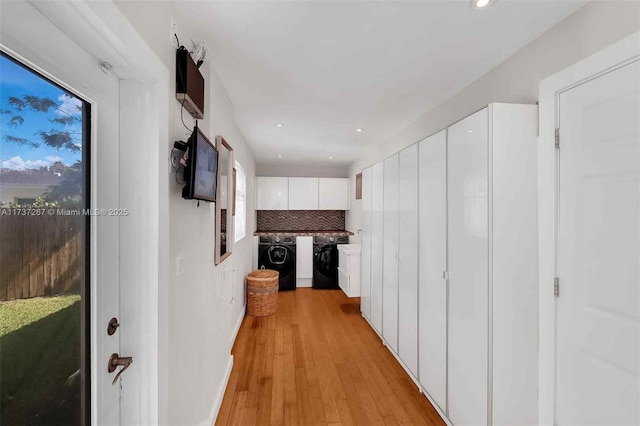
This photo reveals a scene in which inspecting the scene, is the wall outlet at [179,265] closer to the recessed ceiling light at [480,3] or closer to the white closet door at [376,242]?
the recessed ceiling light at [480,3]

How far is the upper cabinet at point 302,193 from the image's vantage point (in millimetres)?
5566

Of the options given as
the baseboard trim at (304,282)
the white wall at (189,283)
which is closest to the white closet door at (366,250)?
the baseboard trim at (304,282)

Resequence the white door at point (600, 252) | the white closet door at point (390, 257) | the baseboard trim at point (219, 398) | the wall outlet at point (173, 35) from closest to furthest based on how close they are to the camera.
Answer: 1. the white door at point (600, 252)
2. the wall outlet at point (173, 35)
3. the baseboard trim at point (219, 398)
4. the white closet door at point (390, 257)

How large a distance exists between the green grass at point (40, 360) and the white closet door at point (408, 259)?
2137mm

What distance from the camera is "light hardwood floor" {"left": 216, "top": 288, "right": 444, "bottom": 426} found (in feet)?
6.53

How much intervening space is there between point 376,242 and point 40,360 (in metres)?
2.90

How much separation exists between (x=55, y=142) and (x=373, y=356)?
296 centimetres

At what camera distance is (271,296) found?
3.89 metres

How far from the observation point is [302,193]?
18.7 ft

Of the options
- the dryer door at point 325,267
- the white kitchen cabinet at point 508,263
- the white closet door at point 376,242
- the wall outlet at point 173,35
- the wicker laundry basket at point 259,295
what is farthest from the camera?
the dryer door at point 325,267

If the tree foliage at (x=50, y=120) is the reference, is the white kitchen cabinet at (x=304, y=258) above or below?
below

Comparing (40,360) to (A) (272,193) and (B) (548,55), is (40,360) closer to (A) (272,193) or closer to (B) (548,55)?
(B) (548,55)

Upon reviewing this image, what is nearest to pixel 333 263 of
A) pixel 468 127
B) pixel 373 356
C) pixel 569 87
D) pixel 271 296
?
pixel 271 296

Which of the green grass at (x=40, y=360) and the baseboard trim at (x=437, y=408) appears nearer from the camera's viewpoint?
the green grass at (x=40, y=360)
